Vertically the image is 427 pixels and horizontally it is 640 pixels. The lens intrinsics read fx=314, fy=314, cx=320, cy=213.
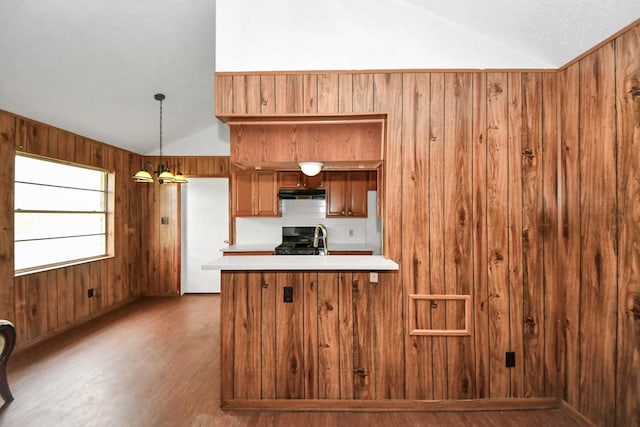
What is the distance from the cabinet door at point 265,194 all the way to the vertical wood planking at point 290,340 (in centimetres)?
234

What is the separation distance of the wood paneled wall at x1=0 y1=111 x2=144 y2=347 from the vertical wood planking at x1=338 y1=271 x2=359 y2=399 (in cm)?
337

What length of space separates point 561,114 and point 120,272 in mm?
5665

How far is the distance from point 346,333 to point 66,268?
3648 millimetres

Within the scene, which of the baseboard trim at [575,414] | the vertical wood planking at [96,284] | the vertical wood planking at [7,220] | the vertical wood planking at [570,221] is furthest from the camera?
the vertical wood planking at [96,284]

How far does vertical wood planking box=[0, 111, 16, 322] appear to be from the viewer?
10.2 ft

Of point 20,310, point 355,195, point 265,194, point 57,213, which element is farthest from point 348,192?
point 20,310

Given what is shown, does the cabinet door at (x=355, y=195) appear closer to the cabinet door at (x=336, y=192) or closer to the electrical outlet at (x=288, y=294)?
the cabinet door at (x=336, y=192)

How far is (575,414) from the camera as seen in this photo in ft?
7.04

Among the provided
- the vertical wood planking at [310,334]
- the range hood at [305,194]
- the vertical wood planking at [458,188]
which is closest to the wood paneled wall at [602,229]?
the vertical wood planking at [458,188]

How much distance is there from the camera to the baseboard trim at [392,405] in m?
2.27

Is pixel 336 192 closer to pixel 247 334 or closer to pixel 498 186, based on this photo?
pixel 498 186

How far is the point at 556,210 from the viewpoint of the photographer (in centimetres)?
231

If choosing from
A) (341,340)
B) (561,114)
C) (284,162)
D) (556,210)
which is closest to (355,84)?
(284,162)

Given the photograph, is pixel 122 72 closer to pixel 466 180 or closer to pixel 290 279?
pixel 290 279
